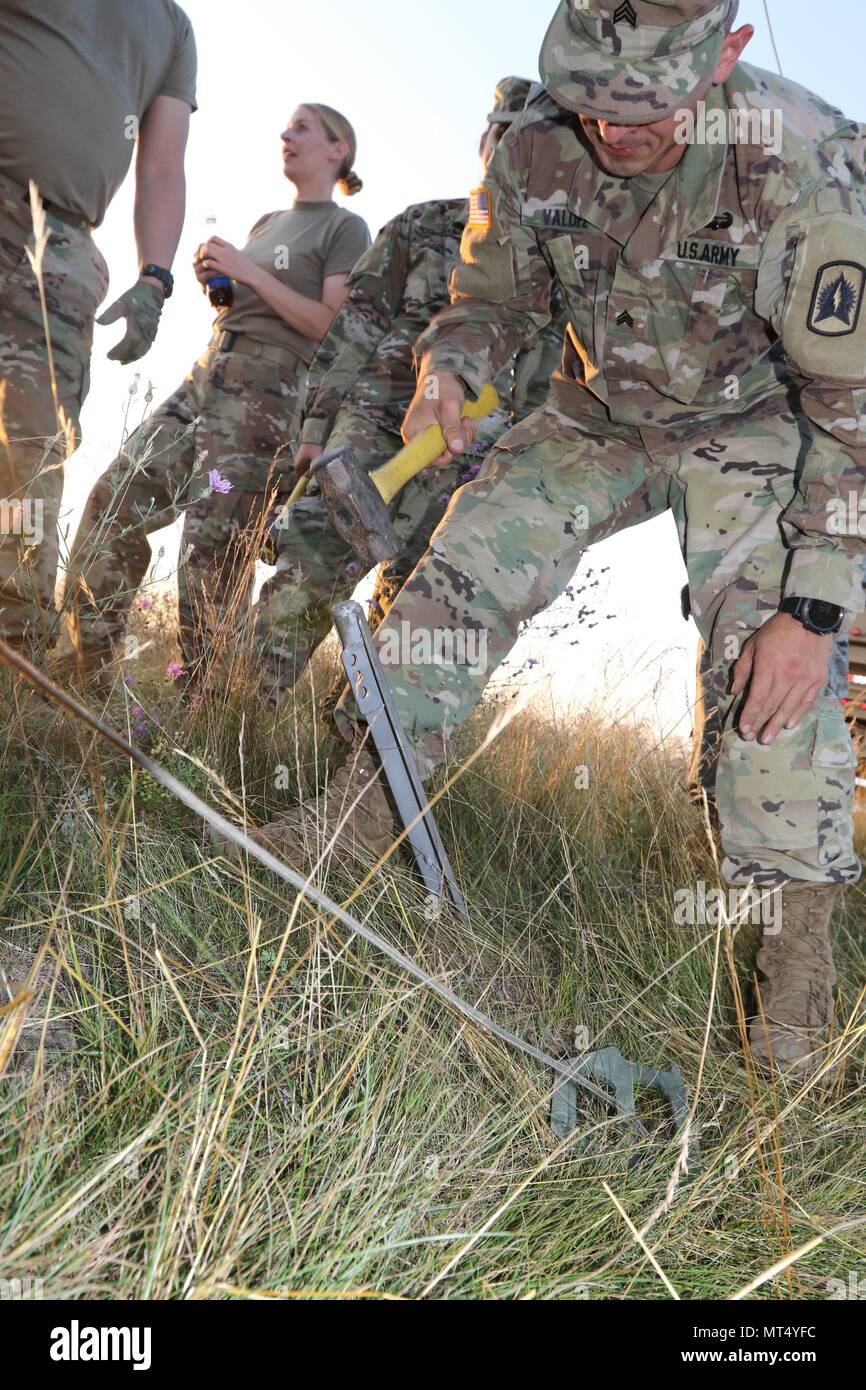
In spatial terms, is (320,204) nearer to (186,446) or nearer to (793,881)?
(186,446)

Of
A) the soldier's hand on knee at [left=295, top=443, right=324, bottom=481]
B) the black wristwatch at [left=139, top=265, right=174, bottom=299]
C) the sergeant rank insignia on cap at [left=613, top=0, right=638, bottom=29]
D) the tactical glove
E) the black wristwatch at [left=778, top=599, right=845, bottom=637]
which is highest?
the sergeant rank insignia on cap at [left=613, top=0, right=638, bottom=29]

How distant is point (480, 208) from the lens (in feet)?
9.11

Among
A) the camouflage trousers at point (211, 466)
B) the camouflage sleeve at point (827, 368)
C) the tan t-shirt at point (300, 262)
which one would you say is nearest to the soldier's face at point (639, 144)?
the camouflage sleeve at point (827, 368)

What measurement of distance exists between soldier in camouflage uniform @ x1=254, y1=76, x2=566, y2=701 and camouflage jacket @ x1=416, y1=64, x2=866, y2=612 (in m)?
0.82

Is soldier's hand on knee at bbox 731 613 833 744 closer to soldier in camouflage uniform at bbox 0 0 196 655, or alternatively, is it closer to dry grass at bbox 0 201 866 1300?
dry grass at bbox 0 201 866 1300

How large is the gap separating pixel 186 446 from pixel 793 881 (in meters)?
2.76

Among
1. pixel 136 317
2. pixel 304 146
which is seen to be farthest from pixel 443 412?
pixel 304 146

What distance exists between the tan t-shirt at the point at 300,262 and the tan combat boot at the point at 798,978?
3114 millimetres

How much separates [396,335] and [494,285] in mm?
1414

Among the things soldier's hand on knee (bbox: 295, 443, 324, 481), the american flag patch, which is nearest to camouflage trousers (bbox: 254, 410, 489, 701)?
soldier's hand on knee (bbox: 295, 443, 324, 481)

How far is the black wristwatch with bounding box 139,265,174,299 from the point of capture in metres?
3.31

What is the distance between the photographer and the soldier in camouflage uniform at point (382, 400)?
148 inches

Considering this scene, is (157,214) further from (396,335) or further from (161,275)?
(396,335)

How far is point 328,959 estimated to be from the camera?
1845 mm
